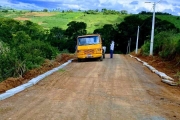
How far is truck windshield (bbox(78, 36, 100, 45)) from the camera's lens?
27.0 meters

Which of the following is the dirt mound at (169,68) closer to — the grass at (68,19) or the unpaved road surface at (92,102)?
the unpaved road surface at (92,102)

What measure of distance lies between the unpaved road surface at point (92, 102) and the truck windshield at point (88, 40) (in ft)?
45.6

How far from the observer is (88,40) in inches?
1067

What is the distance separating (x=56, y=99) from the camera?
940 cm

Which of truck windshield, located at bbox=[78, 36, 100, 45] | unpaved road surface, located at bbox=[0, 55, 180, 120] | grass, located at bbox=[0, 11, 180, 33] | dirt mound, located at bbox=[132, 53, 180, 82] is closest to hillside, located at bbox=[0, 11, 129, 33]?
grass, located at bbox=[0, 11, 180, 33]

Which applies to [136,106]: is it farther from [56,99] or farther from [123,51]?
[123,51]

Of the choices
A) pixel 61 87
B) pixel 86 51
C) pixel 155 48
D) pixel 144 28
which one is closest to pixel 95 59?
pixel 86 51

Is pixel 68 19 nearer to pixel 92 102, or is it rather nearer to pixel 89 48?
pixel 89 48

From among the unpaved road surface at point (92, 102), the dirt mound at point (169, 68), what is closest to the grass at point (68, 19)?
the dirt mound at point (169, 68)

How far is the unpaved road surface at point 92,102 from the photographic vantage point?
755 centimetres

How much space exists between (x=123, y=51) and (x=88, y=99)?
7505 cm

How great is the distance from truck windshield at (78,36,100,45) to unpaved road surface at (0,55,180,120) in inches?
547

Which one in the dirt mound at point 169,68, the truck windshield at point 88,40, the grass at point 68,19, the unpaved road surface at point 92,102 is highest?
the grass at point 68,19

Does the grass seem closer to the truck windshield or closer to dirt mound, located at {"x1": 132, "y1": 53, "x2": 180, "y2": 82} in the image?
the truck windshield
